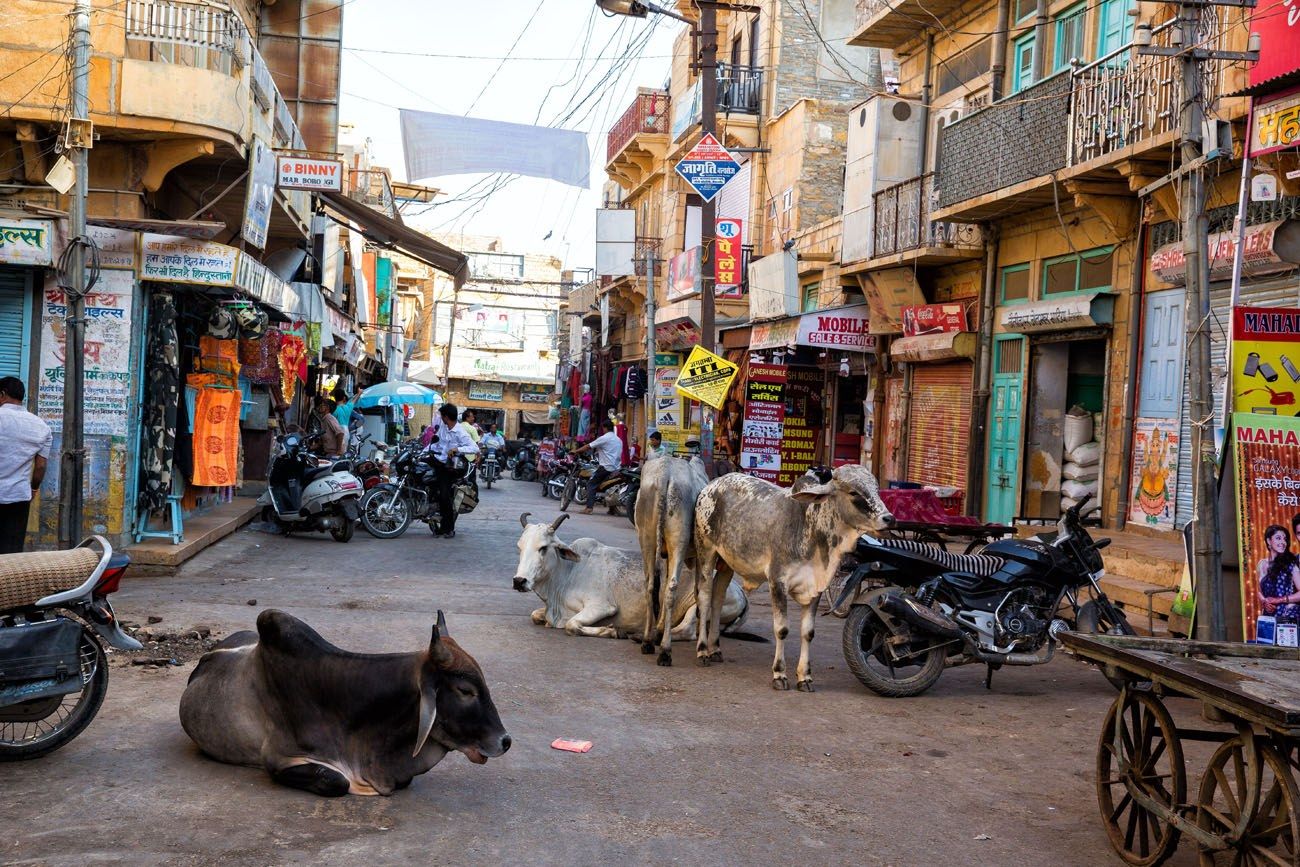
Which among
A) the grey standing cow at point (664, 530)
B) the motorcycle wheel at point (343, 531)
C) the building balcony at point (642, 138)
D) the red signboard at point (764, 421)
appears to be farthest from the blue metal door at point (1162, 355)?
the building balcony at point (642, 138)

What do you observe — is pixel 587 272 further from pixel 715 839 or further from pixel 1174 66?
pixel 715 839

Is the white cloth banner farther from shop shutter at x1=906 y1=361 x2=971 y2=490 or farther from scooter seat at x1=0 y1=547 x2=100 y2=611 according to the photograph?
scooter seat at x1=0 y1=547 x2=100 y2=611

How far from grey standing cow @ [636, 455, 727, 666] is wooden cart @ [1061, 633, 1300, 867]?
4141 millimetres

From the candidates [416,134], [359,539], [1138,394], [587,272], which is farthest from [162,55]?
[587,272]

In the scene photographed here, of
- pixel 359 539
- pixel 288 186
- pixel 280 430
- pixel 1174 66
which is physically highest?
pixel 1174 66

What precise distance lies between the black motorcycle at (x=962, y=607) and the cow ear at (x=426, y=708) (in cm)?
344

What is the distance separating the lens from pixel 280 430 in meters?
21.0

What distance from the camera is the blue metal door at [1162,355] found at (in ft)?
43.7

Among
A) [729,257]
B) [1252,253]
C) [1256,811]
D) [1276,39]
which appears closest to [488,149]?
[1252,253]

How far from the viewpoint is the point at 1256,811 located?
4.20m

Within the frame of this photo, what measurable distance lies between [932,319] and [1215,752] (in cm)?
1431

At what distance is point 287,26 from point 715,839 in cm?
1851

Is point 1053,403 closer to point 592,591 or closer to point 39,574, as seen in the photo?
point 592,591

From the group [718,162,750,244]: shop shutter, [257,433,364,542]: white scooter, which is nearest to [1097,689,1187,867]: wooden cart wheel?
[257,433,364,542]: white scooter
